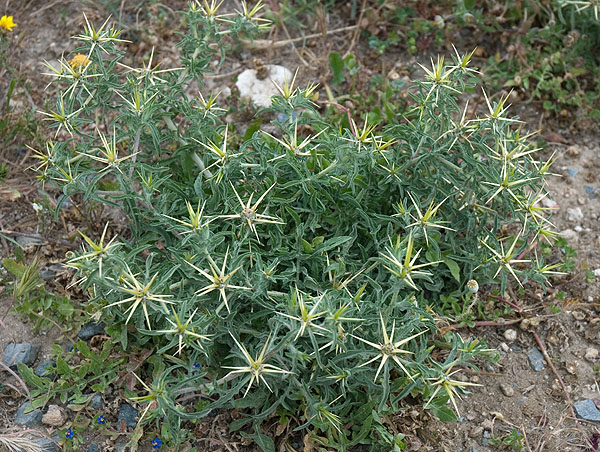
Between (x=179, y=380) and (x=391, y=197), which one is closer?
(x=179, y=380)

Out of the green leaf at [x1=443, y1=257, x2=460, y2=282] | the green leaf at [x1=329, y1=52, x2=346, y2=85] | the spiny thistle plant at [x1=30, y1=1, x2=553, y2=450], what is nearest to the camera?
the spiny thistle plant at [x1=30, y1=1, x2=553, y2=450]

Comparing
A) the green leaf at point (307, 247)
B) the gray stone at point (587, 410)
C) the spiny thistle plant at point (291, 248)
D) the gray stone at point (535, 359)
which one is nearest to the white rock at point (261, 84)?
the spiny thistle plant at point (291, 248)

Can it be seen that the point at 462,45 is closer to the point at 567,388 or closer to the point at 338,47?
the point at 338,47

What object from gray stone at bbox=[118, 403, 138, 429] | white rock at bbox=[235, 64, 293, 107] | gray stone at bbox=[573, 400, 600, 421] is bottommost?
gray stone at bbox=[573, 400, 600, 421]

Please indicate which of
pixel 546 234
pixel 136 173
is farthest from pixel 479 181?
pixel 136 173

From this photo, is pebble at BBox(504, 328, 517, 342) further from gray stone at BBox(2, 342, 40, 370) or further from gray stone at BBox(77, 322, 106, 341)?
gray stone at BBox(2, 342, 40, 370)

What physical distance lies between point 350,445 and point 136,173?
1.73 metres

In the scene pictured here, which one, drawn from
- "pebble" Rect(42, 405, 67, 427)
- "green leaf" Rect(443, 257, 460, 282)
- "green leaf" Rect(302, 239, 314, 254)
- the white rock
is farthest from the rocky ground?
"green leaf" Rect(302, 239, 314, 254)

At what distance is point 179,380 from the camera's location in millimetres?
2787

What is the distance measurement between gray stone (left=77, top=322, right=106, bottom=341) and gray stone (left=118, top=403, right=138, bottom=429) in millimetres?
477

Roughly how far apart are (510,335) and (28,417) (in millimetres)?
2691

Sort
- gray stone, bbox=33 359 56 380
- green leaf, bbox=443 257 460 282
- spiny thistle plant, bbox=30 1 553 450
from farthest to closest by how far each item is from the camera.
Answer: green leaf, bbox=443 257 460 282 → gray stone, bbox=33 359 56 380 → spiny thistle plant, bbox=30 1 553 450

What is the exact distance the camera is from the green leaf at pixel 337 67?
15.2 feet

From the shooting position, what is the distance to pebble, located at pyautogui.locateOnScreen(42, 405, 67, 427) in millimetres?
3143
